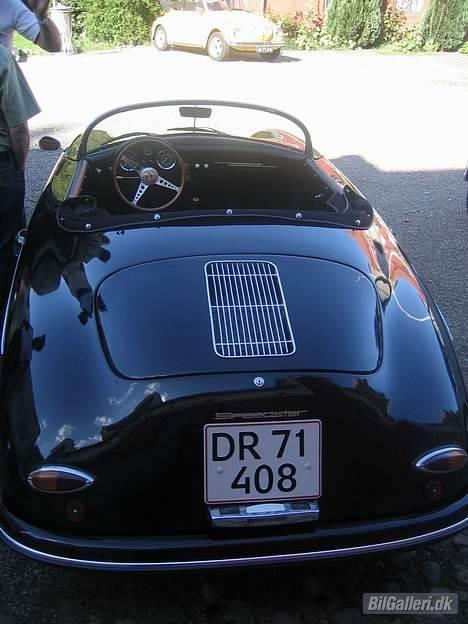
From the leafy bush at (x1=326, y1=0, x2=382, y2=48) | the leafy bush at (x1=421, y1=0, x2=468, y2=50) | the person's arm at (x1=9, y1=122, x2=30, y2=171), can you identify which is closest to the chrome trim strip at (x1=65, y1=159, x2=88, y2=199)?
the person's arm at (x1=9, y1=122, x2=30, y2=171)

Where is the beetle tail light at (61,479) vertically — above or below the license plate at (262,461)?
below

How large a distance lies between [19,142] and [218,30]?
14842 millimetres

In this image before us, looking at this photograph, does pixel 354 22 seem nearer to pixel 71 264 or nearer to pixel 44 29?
pixel 44 29

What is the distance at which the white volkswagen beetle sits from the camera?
1725 cm

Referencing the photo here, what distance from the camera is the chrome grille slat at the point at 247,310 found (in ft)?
7.55

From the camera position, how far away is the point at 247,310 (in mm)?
2471

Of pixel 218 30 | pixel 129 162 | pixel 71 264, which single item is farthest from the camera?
pixel 218 30

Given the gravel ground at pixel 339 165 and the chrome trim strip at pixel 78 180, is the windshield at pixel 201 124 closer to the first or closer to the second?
the chrome trim strip at pixel 78 180

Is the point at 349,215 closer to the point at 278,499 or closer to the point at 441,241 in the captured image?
the point at 278,499

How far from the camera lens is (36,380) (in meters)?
2.27

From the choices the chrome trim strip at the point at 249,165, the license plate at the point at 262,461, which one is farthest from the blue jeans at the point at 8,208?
the license plate at the point at 262,461

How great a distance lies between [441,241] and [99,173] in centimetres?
336

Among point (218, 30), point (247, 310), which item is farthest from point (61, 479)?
point (218, 30)

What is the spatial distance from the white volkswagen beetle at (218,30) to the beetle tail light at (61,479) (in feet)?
54.5
